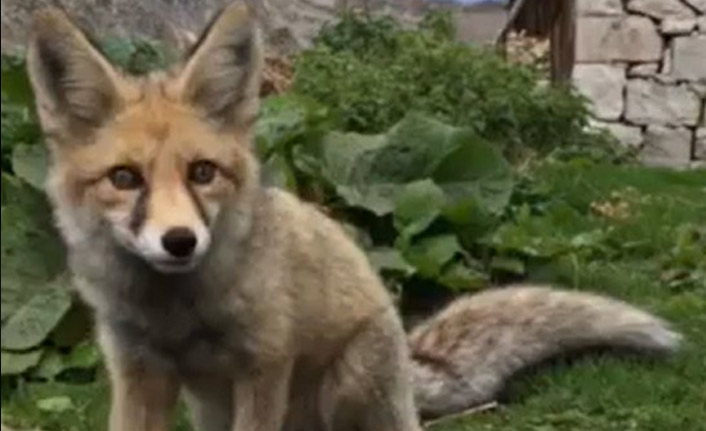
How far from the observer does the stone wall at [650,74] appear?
41.2 ft

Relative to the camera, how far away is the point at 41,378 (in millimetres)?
5754

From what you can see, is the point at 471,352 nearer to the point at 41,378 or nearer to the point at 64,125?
the point at 41,378

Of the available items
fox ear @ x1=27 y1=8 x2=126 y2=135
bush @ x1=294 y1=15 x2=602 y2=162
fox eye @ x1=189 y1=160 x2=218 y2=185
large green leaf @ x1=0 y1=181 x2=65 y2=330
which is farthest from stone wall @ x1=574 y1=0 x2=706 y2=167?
fox ear @ x1=27 y1=8 x2=126 y2=135

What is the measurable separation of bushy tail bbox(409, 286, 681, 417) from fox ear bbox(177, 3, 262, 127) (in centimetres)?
185

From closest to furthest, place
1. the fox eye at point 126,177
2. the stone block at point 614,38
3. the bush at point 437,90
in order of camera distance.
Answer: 1. the fox eye at point 126,177
2. the bush at point 437,90
3. the stone block at point 614,38

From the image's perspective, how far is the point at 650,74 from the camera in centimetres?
1267

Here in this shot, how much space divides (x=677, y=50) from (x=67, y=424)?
810cm

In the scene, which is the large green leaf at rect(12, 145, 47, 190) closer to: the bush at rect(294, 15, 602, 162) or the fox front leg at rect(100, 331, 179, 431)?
the fox front leg at rect(100, 331, 179, 431)

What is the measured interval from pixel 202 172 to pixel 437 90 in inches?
273

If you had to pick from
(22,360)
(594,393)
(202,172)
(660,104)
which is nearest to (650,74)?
(660,104)

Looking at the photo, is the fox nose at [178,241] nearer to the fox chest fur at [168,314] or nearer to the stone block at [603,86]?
the fox chest fur at [168,314]

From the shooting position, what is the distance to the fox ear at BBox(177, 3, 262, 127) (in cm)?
355

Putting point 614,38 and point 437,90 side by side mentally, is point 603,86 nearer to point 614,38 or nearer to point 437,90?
point 614,38

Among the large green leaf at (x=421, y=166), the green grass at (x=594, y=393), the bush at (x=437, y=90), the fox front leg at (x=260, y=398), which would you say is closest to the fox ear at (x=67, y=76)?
the fox front leg at (x=260, y=398)
